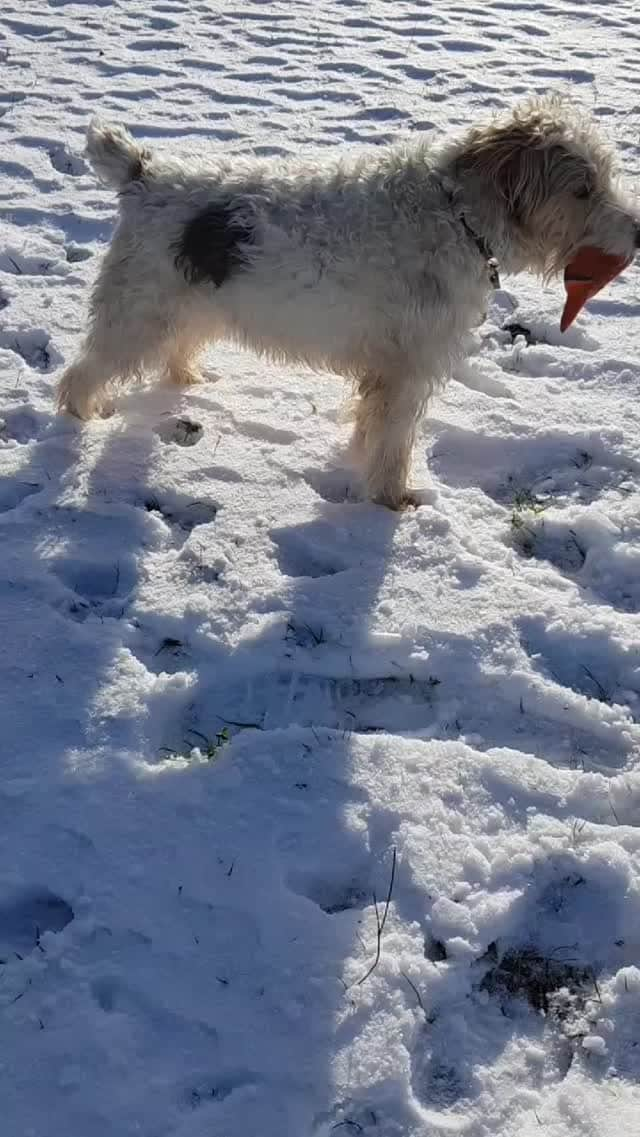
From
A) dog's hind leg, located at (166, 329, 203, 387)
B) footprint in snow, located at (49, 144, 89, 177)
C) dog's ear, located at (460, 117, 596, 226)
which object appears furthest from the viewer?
footprint in snow, located at (49, 144, 89, 177)

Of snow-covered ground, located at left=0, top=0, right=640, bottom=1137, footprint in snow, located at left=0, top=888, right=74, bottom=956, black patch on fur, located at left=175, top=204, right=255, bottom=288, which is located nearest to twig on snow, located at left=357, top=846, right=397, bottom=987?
snow-covered ground, located at left=0, top=0, right=640, bottom=1137

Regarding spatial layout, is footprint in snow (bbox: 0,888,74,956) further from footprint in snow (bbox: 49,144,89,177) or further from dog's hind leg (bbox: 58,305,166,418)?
footprint in snow (bbox: 49,144,89,177)

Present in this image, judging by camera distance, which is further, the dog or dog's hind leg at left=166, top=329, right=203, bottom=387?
dog's hind leg at left=166, top=329, right=203, bottom=387

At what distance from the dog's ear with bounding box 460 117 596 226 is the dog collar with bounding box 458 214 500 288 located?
0.52 ft

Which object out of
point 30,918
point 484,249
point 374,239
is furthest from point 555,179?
point 30,918

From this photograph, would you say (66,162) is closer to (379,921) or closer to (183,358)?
(183,358)

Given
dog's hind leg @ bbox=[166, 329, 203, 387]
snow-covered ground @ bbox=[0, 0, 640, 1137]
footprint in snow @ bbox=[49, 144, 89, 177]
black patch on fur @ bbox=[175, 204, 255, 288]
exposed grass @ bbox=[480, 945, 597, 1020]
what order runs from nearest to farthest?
snow-covered ground @ bbox=[0, 0, 640, 1137] < exposed grass @ bbox=[480, 945, 597, 1020] < black patch on fur @ bbox=[175, 204, 255, 288] < dog's hind leg @ bbox=[166, 329, 203, 387] < footprint in snow @ bbox=[49, 144, 89, 177]

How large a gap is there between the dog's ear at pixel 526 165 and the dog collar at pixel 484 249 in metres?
0.16

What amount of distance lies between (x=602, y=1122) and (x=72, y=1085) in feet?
4.25

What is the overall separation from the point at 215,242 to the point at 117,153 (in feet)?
2.10

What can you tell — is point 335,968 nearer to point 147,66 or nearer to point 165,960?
point 165,960

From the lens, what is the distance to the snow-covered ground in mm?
2441

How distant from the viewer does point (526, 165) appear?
3.75m

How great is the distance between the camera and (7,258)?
19.0 ft
